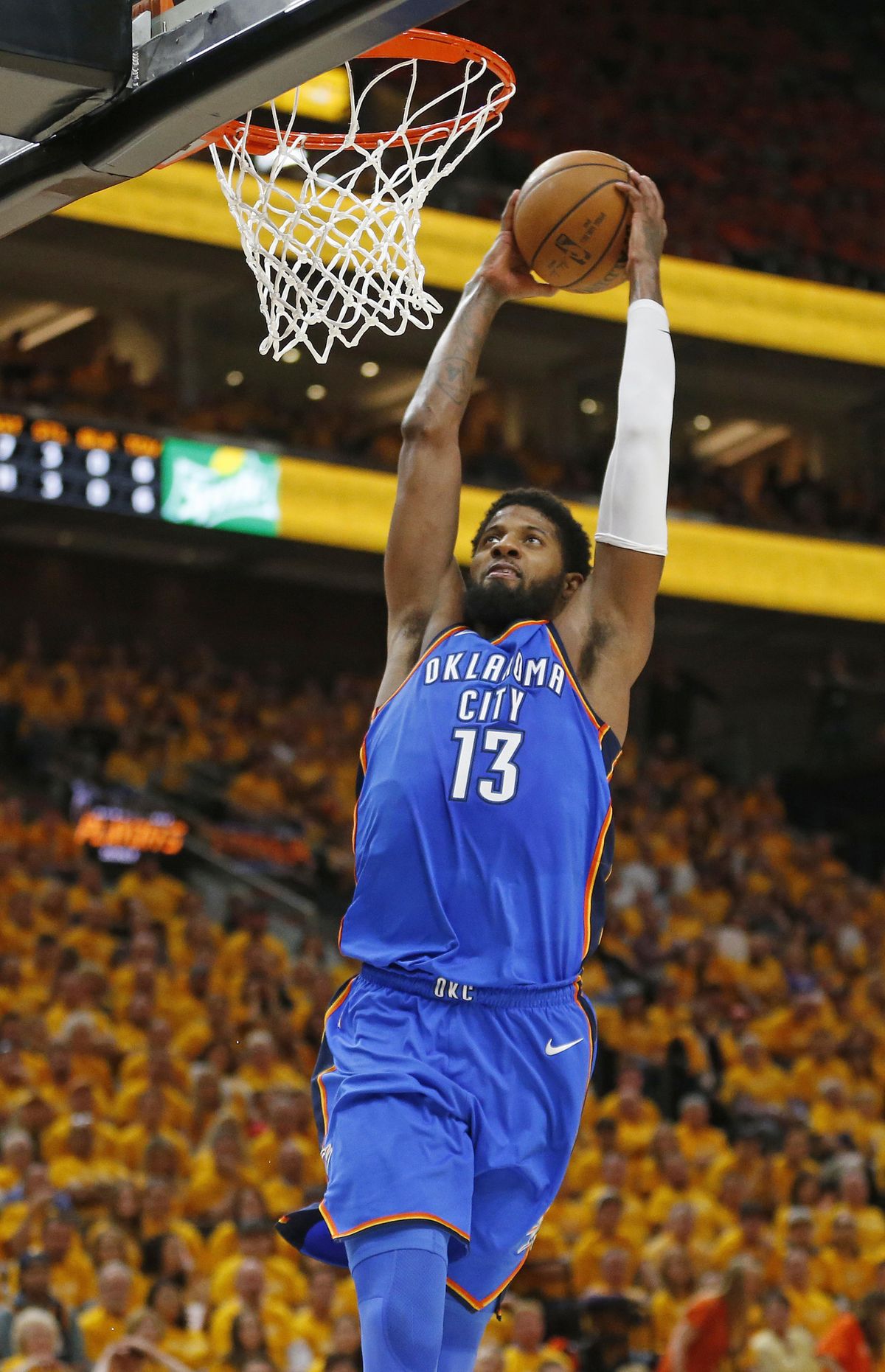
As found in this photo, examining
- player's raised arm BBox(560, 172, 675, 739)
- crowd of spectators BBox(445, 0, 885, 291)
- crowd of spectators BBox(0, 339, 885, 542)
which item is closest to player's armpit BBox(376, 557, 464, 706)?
player's raised arm BBox(560, 172, 675, 739)

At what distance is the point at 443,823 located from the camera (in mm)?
3221

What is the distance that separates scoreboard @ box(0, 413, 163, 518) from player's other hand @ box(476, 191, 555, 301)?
11.0m

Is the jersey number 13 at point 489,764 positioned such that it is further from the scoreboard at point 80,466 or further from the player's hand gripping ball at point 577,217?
the scoreboard at point 80,466

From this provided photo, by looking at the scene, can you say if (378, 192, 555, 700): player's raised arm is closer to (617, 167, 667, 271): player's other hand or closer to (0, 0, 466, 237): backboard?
(617, 167, 667, 271): player's other hand

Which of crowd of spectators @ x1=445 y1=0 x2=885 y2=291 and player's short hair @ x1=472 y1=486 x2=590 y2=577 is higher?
player's short hair @ x1=472 y1=486 x2=590 y2=577

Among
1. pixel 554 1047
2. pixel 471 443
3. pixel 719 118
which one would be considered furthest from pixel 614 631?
pixel 719 118

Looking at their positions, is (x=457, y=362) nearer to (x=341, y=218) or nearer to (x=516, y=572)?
(x=516, y=572)

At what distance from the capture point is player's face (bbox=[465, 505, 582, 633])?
349cm

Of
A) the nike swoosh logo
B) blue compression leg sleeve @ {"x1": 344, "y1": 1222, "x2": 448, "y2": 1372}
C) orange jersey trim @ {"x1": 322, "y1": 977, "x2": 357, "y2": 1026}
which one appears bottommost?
blue compression leg sleeve @ {"x1": 344, "y1": 1222, "x2": 448, "y2": 1372}

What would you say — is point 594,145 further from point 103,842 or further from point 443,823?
point 443,823

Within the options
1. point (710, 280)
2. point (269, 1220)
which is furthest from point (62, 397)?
point (269, 1220)

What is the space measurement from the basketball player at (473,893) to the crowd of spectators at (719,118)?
14349mm

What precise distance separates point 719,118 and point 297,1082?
13.9 meters

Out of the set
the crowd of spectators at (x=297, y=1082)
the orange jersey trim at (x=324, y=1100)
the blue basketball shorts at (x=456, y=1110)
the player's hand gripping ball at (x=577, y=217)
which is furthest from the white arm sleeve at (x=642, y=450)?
the crowd of spectators at (x=297, y=1082)
